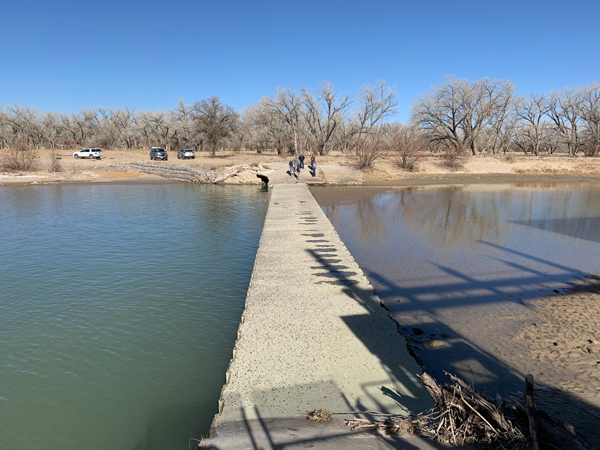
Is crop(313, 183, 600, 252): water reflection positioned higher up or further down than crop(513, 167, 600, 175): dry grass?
further down

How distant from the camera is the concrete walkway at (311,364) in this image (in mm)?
3398

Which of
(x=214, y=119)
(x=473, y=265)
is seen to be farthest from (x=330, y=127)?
(x=473, y=265)

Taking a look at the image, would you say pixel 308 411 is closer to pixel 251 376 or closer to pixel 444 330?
pixel 251 376

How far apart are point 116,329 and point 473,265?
7851mm

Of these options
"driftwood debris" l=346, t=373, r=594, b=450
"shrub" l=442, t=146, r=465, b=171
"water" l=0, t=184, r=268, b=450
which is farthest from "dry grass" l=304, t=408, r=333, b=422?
"shrub" l=442, t=146, r=465, b=171

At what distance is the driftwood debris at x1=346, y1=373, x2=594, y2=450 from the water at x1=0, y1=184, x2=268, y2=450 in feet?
7.31

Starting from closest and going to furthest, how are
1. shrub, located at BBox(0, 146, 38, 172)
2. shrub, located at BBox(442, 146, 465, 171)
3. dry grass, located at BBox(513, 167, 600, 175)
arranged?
shrub, located at BBox(0, 146, 38, 172) < dry grass, located at BBox(513, 167, 600, 175) < shrub, located at BBox(442, 146, 465, 171)

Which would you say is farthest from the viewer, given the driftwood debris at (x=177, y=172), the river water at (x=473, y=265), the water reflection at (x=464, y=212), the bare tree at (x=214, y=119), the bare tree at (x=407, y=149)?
the bare tree at (x=214, y=119)

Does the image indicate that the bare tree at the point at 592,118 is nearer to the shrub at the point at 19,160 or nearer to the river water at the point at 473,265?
the river water at the point at 473,265

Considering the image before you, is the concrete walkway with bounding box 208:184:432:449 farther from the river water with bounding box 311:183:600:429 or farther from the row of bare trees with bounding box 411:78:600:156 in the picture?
the row of bare trees with bounding box 411:78:600:156

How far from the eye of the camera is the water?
4477 mm

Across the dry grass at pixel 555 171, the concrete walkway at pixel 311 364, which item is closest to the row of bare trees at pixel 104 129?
the dry grass at pixel 555 171

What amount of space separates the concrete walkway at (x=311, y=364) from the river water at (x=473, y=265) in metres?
0.89

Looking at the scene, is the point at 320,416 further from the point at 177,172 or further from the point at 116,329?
the point at 177,172
